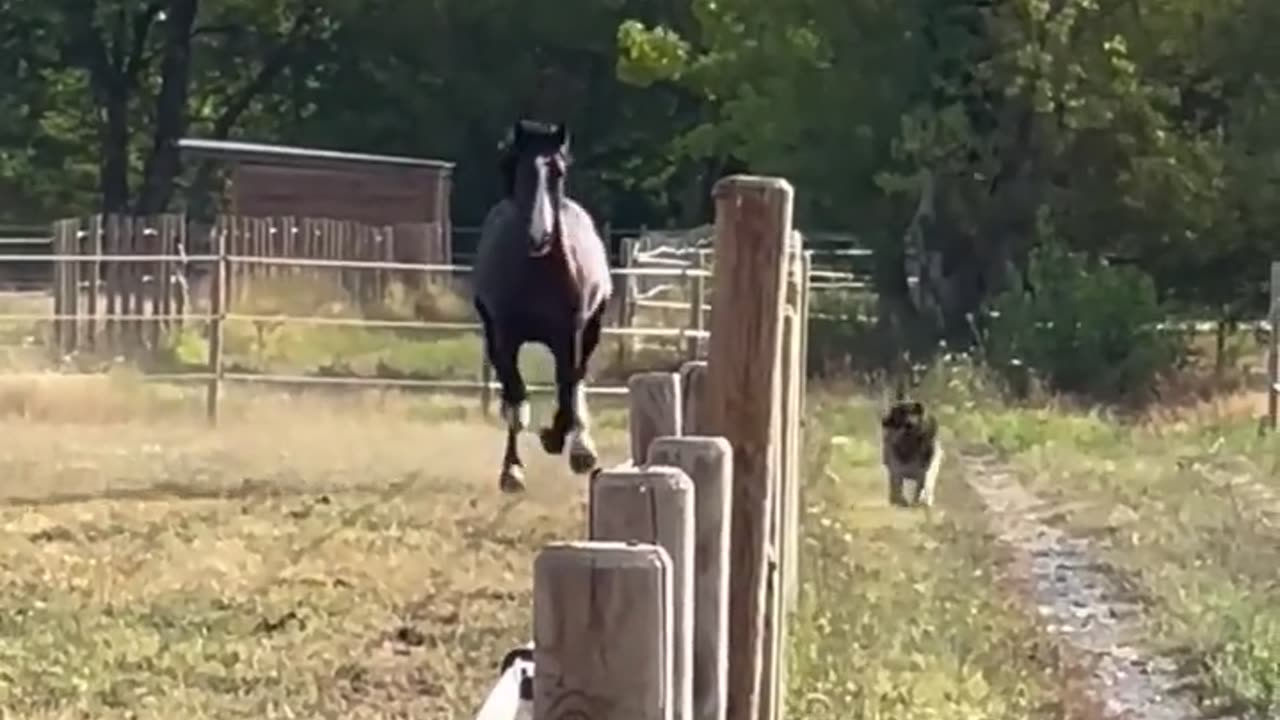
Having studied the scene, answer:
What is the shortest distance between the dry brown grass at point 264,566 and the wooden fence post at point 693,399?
1.37m

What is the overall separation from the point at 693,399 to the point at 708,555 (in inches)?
75.8

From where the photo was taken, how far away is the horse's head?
35.7 feet

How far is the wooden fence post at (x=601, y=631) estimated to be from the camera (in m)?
2.70

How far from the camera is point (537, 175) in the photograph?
35.9ft

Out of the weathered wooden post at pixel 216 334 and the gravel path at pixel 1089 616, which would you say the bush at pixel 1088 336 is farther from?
the gravel path at pixel 1089 616

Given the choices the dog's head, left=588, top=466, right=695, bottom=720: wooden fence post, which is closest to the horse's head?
the dog's head

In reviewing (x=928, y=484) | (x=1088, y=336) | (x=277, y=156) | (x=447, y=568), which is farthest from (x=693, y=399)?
(x=277, y=156)

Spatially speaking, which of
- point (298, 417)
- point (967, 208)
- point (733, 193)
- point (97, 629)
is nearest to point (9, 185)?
point (967, 208)

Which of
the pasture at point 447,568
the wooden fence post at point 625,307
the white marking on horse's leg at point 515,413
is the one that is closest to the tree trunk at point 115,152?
the wooden fence post at point 625,307

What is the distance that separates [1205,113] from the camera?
28.0 m

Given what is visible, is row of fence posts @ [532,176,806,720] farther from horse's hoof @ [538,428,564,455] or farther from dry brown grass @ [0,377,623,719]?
horse's hoof @ [538,428,564,455]

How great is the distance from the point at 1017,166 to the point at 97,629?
1933 centimetres

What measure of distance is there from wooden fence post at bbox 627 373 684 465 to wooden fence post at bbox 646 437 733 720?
1.55 m

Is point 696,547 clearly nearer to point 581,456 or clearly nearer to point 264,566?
point 264,566
